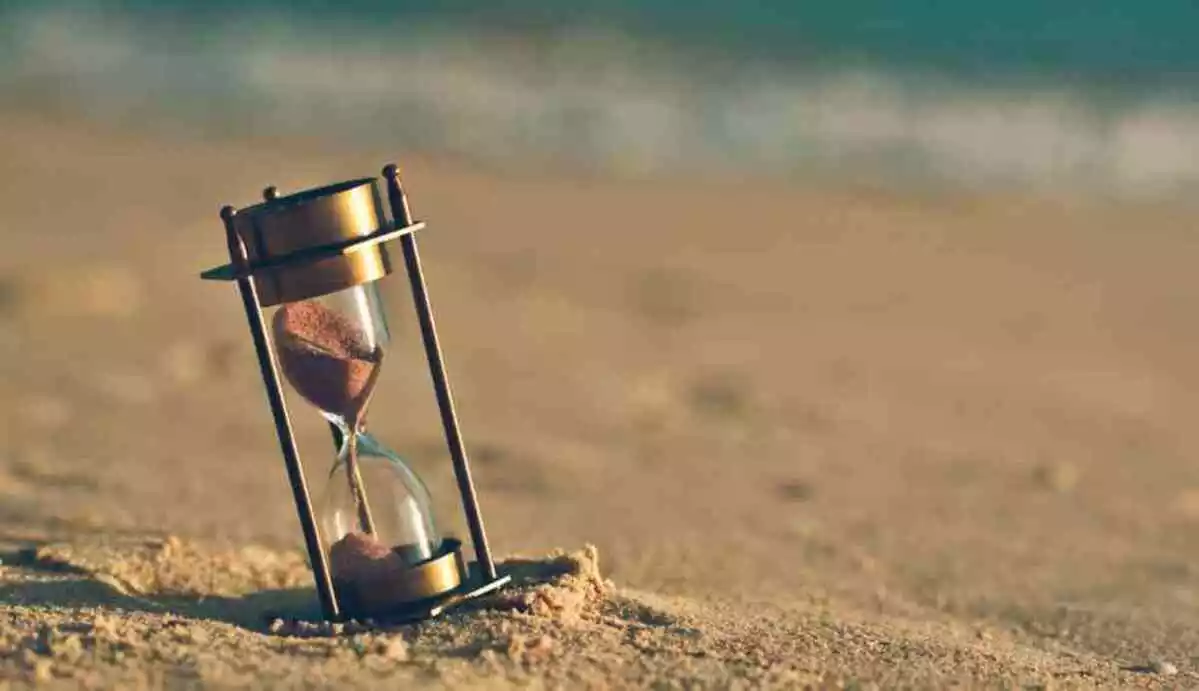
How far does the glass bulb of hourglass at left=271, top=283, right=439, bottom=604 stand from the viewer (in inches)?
118

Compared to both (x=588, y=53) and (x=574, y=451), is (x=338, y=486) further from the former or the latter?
(x=588, y=53)

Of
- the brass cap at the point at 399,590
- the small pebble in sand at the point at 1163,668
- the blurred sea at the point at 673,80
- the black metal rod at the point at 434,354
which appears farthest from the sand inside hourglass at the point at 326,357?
Result: the blurred sea at the point at 673,80

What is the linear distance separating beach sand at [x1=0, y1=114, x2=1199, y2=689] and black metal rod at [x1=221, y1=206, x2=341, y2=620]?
0.29 ft

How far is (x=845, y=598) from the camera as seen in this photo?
406cm

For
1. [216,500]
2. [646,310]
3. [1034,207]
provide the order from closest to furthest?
[216,500] < [646,310] < [1034,207]

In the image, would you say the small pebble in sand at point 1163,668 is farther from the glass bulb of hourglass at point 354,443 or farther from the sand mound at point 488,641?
the glass bulb of hourglass at point 354,443

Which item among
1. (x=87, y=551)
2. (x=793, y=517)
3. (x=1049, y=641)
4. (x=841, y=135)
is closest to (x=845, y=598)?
(x=1049, y=641)

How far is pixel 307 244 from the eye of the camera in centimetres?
292

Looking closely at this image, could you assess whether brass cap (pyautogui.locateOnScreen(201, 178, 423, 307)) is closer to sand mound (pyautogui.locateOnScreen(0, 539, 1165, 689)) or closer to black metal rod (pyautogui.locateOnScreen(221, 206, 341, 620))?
black metal rod (pyautogui.locateOnScreen(221, 206, 341, 620))

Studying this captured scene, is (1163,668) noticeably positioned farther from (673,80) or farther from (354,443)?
(673,80)

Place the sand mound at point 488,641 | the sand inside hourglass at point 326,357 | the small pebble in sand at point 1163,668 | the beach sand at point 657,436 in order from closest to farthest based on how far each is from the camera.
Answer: the sand mound at point 488,641 < the sand inside hourglass at point 326,357 < the beach sand at point 657,436 < the small pebble in sand at point 1163,668

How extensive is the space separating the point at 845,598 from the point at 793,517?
861 mm

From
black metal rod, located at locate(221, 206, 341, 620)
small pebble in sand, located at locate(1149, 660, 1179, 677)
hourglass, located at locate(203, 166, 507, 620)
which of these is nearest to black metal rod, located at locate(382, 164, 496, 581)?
hourglass, located at locate(203, 166, 507, 620)

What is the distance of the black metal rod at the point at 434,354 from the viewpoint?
3.02 meters
